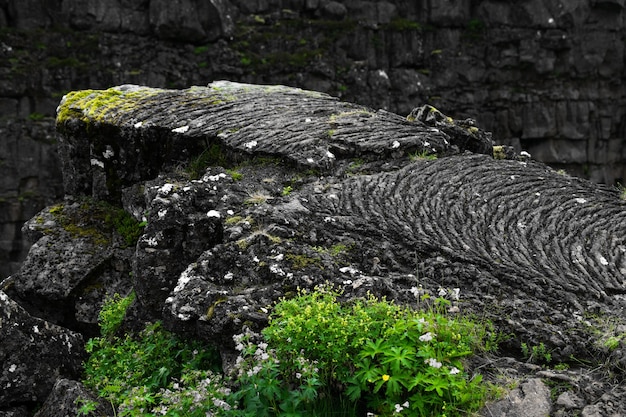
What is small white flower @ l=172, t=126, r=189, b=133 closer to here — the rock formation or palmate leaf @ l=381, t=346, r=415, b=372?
the rock formation

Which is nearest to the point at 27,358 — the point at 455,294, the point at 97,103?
the point at 455,294

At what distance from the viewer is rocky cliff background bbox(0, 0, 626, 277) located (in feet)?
82.6

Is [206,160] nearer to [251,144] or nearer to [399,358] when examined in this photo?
[251,144]

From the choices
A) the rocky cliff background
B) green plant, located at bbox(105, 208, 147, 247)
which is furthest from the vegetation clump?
the rocky cliff background

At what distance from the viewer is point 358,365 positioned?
4309mm

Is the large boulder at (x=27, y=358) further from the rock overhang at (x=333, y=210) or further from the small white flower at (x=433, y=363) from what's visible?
the small white flower at (x=433, y=363)

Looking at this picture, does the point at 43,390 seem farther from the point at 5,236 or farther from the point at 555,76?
the point at 555,76

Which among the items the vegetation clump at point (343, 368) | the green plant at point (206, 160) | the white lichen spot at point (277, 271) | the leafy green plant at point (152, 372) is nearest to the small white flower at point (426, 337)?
the vegetation clump at point (343, 368)

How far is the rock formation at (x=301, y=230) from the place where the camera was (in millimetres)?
5246

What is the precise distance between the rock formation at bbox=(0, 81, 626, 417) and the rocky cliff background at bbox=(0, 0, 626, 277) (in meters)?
18.2

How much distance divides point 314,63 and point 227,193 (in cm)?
2240

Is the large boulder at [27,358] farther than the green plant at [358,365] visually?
Yes

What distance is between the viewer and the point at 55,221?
791cm

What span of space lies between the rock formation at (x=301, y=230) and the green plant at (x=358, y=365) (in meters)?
0.37
